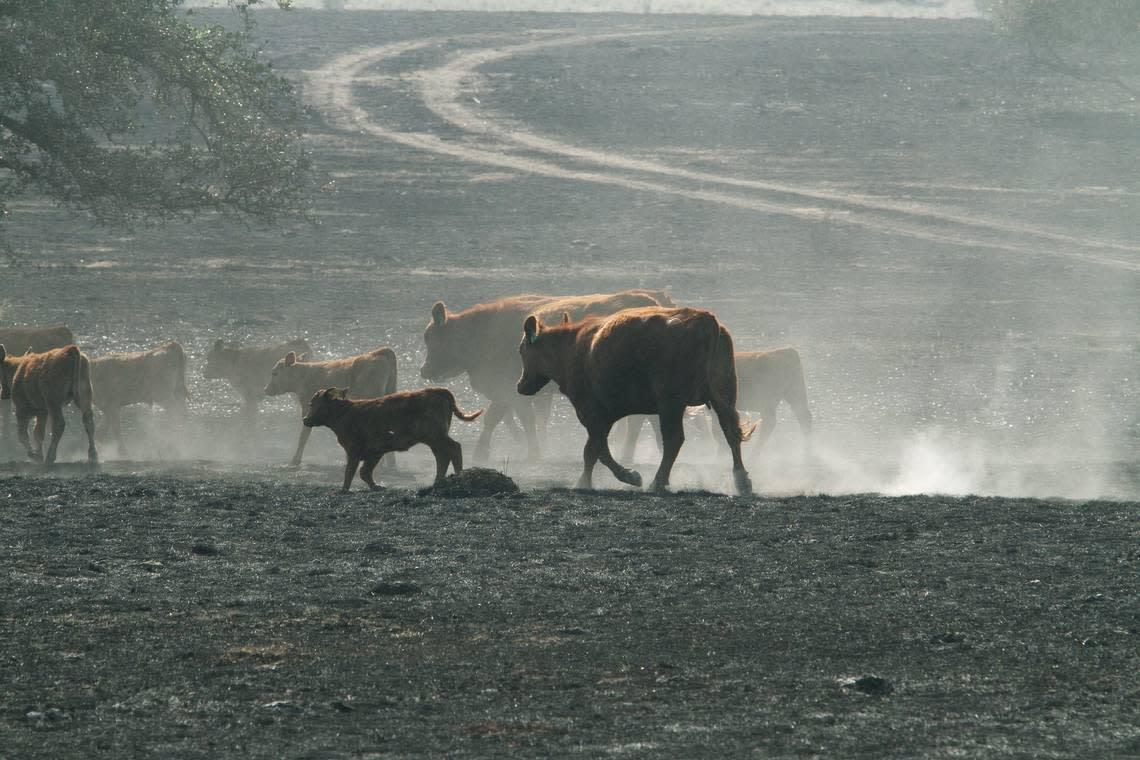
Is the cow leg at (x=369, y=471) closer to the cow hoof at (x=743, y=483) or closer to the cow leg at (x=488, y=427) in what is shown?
the cow hoof at (x=743, y=483)

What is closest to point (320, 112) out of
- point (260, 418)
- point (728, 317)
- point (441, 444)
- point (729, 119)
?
point (729, 119)

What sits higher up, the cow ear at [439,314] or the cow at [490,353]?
the cow ear at [439,314]

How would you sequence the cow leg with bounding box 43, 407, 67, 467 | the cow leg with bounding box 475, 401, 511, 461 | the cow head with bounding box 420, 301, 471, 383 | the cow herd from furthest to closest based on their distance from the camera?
Result: 1. the cow head with bounding box 420, 301, 471, 383
2. the cow leg with bounding box 475, 401, 511, 461
3. the cow leg with bounding box 43, 407, 67, 467
4. the cow herd

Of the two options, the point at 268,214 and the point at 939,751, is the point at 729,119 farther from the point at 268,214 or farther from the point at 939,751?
the point at 939,751

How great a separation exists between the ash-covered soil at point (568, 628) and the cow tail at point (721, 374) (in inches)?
52.5

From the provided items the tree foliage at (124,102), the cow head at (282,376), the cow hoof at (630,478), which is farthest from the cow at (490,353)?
the cow hoof at (630,478)

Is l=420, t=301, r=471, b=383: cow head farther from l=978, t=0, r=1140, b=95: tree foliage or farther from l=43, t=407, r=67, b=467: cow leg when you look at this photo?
l=978, t=0, r=1140, b=95: tree foliage

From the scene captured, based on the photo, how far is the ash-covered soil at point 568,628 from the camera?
7.07 meters

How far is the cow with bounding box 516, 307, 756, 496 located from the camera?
1339cm

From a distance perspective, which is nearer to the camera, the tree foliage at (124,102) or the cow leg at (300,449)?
the cow leg at (300,449)

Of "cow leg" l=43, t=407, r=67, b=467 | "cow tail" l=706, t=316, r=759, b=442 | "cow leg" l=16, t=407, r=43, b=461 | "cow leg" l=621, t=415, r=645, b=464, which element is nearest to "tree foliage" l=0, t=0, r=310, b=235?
"cow leg" l=16, t=407, r=43, b=461

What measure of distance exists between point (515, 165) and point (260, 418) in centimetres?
1938

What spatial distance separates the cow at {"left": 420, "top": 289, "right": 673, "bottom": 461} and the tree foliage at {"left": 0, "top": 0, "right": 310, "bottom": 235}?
149 inches

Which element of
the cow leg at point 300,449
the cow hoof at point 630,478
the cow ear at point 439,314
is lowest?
the cow leg at point 300,449
